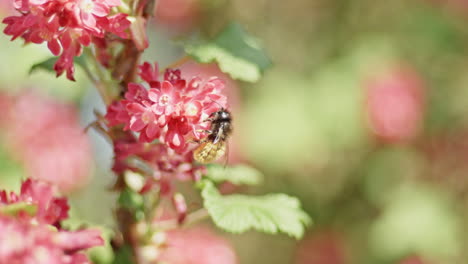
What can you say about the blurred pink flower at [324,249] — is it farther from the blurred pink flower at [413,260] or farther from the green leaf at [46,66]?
the green leaf at [46,66]

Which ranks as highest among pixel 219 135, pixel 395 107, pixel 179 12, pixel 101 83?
pixel 395 107

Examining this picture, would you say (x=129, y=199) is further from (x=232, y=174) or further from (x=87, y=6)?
(x=87, y=6)

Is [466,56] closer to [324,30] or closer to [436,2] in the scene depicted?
[436,2]

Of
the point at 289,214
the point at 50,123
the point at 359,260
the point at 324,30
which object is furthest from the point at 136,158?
the point at 324,30

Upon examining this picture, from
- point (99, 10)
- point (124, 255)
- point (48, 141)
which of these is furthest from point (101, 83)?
point (48, 141)

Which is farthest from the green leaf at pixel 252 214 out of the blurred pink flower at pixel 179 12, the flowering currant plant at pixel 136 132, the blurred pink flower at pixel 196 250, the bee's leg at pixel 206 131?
the blurred pink flower at pixel 179 12

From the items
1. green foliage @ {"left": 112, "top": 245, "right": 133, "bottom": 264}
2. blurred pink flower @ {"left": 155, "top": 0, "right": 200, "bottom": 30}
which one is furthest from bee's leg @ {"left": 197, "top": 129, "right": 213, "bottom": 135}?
blurred pink flower @ {"left": 155, "top": 0, "right": 200, "bottom": 30}

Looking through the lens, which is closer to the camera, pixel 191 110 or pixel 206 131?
pixel 191 110

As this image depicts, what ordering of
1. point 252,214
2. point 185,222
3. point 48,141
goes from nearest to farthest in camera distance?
1. point 252,214
2. point 185,222
3. point 48,141
